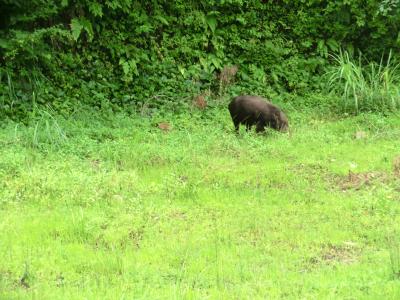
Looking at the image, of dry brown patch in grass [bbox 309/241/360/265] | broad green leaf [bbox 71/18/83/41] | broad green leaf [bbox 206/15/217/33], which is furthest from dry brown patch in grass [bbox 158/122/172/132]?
dry brown patch in grass [bbox 309/241/360/265]

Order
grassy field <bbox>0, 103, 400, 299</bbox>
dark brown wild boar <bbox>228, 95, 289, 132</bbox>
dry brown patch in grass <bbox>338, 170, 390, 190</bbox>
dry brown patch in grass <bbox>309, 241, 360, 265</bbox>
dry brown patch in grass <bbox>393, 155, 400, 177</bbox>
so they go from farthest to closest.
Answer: dark brown wild boar <bbox>228, 95, 289, 132</bbox>
dry brown patch in grass <bbox>393, 155, 400, 177</bbox>
dry brown patch in grass <bbox>338, 170, 390, 190</bbox>
dry brown patch in grass <bbox>309, 241, 360, 265</bbox>
grassy field <bbox>0, 103, 400, 299</bbox>

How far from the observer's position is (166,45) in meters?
13.3

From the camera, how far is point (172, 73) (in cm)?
1298

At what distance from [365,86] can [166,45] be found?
4144 millimetres

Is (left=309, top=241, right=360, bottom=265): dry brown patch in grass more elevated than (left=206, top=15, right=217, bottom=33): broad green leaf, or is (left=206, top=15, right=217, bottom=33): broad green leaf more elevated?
(left=206, top=15, right=217, bottom=33): broad green leaf

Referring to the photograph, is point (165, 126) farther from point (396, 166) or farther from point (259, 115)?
point (396, 166)

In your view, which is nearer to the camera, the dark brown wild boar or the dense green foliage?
the dark brown wild boar

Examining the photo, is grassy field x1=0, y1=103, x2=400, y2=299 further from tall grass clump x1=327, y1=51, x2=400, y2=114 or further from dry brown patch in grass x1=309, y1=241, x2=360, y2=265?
tall grass clump x1=327, y1=51, x2=400, y2=114

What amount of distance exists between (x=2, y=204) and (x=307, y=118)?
6411mm

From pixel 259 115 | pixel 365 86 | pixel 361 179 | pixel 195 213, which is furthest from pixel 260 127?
pixel 195 213

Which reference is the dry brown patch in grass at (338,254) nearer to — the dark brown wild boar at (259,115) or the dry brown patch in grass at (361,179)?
the dry brown patch in grass at (361,179)

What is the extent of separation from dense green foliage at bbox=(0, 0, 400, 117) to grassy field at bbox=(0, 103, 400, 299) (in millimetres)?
1774

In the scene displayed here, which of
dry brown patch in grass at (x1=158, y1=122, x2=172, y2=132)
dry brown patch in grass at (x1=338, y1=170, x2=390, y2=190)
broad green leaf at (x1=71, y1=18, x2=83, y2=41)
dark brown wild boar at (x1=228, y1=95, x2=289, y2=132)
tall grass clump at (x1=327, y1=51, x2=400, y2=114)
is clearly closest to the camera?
dry brown patch in grass at (x1=338, y1=170, x2=390, y2=190)

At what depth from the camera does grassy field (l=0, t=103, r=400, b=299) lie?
16.3ft
